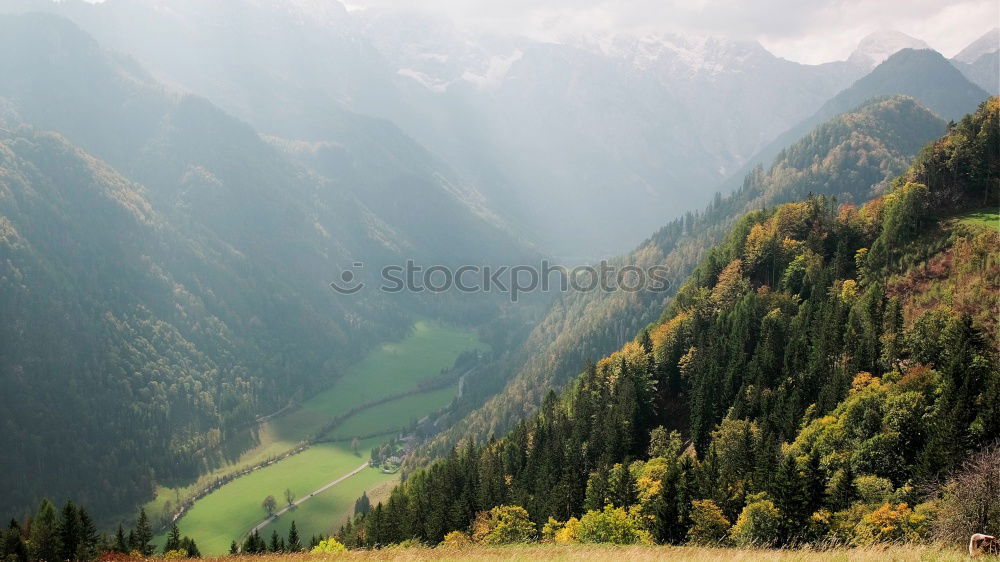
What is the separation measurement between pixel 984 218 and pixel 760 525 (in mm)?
72295

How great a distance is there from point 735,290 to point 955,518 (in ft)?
272

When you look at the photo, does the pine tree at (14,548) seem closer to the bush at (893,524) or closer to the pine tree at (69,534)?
the pine tree at (69,534)

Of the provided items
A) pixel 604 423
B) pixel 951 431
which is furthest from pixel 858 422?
pixel 604 423

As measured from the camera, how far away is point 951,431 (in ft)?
207

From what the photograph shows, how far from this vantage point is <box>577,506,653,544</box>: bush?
73000mm

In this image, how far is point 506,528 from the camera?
88438mm

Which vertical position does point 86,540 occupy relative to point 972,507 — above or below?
below

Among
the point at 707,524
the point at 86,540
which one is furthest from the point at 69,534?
the point at 707,524

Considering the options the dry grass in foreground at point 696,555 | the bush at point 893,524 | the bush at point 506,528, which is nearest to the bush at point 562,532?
the bush at point 506,528

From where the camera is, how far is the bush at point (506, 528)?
86.8 meters

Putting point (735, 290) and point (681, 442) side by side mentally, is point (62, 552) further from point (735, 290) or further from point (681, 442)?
point (735, 290)

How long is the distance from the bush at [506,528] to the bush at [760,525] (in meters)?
29.4

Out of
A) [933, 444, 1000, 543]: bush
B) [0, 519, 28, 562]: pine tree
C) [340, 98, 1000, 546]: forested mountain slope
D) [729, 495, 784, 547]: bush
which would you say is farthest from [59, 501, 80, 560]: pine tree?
[933, 444, 1000, 543]: bush

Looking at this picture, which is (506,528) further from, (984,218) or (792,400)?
(984,218)
